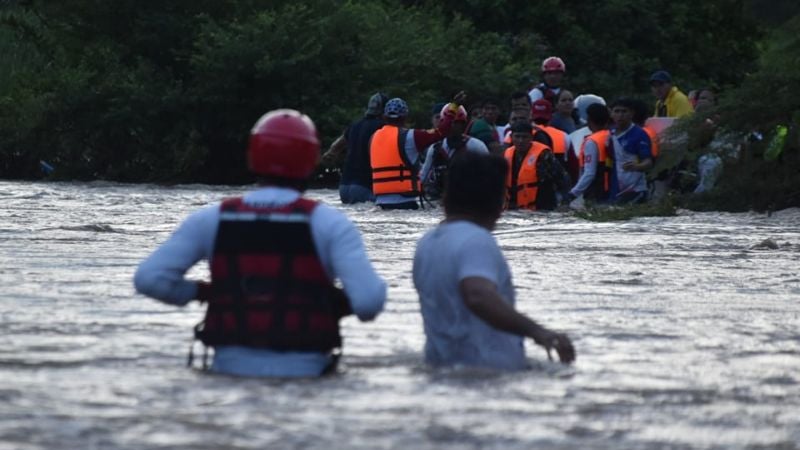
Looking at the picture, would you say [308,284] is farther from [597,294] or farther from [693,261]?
[693,261]

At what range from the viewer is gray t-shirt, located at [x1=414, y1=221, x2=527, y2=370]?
7781 millimetres

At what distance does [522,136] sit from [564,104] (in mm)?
2558

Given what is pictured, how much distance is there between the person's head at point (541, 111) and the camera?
24.0 m

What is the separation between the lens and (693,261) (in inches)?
601

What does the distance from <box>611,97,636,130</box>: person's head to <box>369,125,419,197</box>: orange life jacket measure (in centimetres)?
239

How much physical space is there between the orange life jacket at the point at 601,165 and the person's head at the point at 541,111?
1.02 m

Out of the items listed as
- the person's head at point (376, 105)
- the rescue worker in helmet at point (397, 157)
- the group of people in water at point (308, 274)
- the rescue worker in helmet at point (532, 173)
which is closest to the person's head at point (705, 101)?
the rescue worker in helmet at point (532, 173)

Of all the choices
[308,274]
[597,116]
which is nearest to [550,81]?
[597,116]

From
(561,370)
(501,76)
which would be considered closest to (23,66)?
(501,76)

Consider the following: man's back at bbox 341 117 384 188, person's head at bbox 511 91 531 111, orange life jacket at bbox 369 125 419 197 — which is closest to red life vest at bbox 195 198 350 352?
orange life jacket at bbox 369 125 419 197

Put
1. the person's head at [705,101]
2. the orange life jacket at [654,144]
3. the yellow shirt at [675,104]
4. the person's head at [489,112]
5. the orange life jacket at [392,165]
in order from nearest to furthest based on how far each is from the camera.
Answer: the person's head at [705,101]
the orange life jacket at [654,144]
the orange life jacket at [392,165]
the yellow shirt at [675,104]
the person's head at [489,112]

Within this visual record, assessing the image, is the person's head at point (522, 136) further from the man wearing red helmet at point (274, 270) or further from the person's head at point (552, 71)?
the man wearing red helmet at point (274, 270)

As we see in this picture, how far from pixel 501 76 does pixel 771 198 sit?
1897 centimetres

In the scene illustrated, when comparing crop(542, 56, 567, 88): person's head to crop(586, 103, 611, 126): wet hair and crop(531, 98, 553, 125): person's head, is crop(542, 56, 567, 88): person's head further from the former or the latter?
crop(586, 103, 611, 126): wet hair
